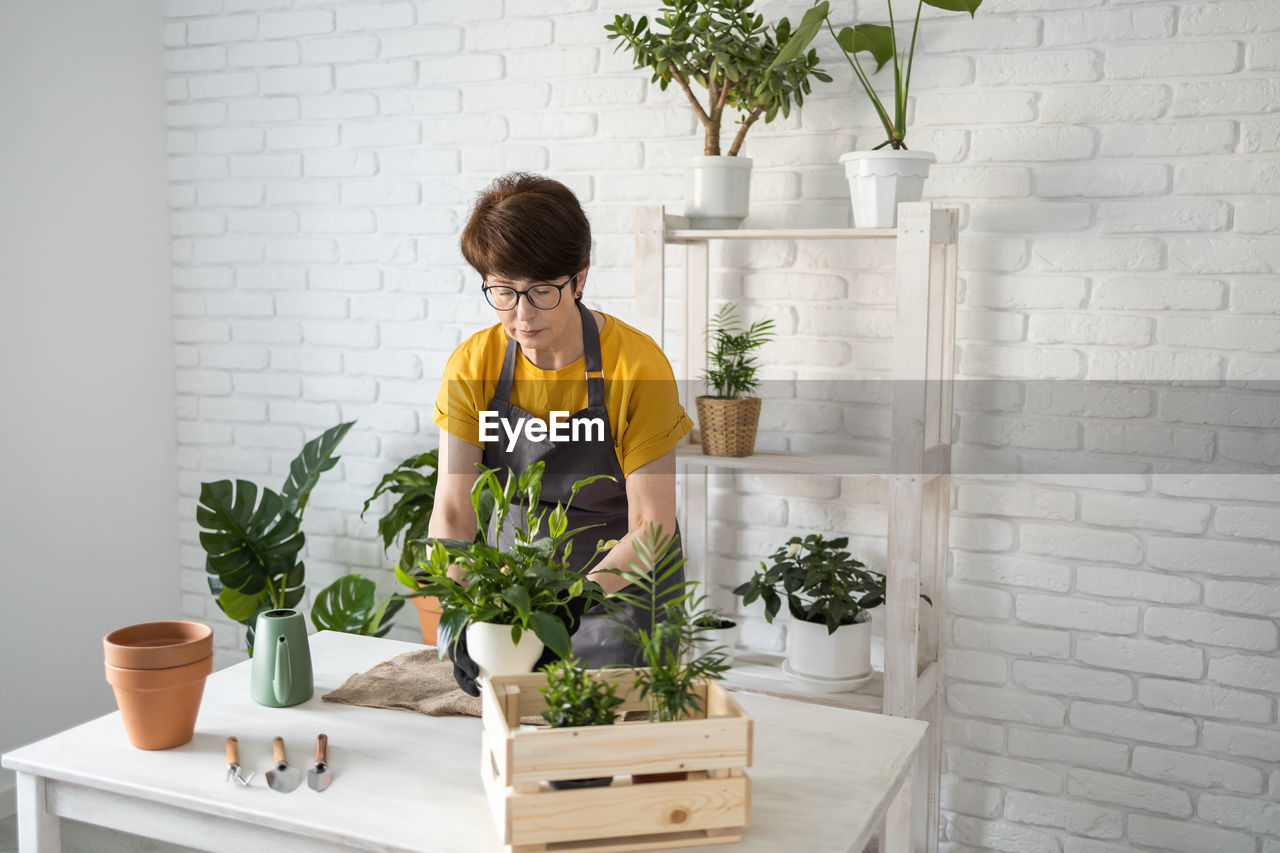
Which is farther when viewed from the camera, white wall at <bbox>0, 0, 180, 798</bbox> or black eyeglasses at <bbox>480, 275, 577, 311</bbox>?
white wall at <bbox>0, 0, 180, 798</bbox>

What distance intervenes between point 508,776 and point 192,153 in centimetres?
283

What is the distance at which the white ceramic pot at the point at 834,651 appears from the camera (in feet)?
7.79

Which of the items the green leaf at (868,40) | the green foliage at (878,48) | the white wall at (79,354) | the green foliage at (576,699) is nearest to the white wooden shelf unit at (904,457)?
the green foliage at (878,48)

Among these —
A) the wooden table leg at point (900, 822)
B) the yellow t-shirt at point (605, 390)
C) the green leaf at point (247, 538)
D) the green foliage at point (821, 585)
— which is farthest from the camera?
the green leaf at point (247, 538)

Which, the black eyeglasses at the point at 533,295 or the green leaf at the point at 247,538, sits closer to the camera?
the black eyeglasses at the point at 533,295

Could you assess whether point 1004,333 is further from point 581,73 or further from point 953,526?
point 581,73

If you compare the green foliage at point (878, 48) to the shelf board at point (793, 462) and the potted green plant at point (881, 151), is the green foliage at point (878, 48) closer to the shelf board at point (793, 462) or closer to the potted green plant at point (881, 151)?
the potted green plant at point (881, 151)

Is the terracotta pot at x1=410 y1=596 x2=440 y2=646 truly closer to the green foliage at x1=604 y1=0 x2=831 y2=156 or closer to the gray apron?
the gray apron

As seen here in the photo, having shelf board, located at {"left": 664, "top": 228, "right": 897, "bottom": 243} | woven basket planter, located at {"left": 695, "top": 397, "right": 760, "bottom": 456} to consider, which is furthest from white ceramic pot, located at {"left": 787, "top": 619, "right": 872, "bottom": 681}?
shelf board, located at {"left": 664, "top": 228, "right": 897, "bottom": 243}

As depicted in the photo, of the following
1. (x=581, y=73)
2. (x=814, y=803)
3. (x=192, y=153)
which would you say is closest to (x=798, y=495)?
(x=581, y=73)

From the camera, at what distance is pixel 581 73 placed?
279 cm

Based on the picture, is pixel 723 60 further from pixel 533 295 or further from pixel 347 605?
pixel 347 605

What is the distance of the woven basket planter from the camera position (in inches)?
96.1

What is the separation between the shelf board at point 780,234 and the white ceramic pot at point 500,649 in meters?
1.28
